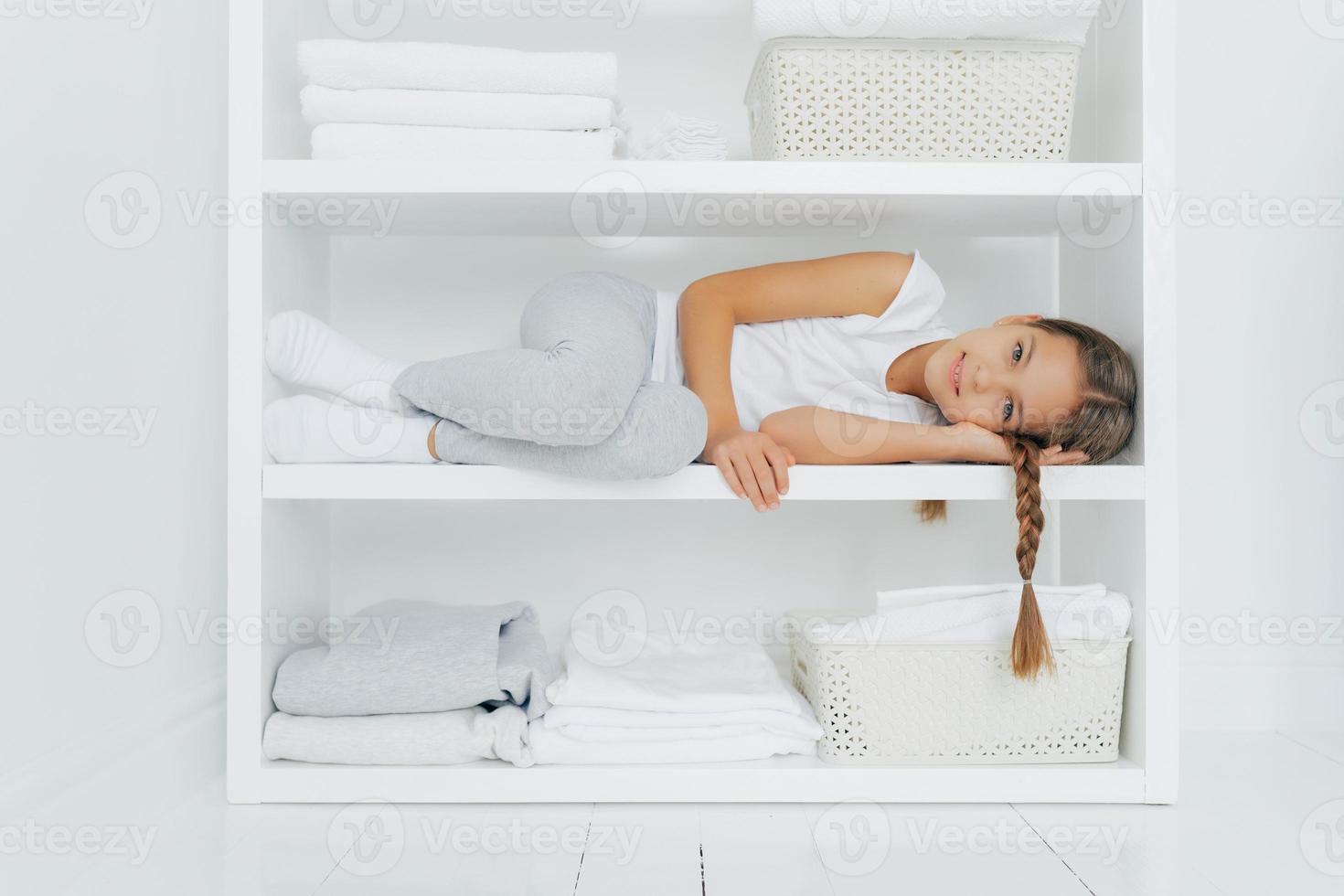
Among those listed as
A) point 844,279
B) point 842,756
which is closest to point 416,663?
point 842,756

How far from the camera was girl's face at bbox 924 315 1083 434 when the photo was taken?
1170mm

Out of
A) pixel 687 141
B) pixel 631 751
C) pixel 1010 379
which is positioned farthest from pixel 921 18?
pixel 631 751

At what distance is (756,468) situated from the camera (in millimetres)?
1090

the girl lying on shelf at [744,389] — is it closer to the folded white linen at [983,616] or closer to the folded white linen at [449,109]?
the folded white linen at [983,616]

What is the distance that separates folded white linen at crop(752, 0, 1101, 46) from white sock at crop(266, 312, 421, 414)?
0.57 metres

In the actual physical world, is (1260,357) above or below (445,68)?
below

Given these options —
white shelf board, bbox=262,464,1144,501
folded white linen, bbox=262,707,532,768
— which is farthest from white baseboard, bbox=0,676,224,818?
white shelf board, bbox=262,464,1144,501

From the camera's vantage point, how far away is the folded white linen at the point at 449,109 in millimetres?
1156

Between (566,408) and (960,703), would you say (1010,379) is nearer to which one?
(960,703)

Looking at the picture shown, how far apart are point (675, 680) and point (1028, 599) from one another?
40cm

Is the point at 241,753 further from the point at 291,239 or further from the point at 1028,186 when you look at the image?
the point at 1028,186

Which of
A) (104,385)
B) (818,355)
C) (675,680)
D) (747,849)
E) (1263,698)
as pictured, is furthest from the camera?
(1263,698)

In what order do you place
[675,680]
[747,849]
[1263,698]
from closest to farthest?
[747,849], [675,680], [1263,698]

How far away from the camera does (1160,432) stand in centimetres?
113
